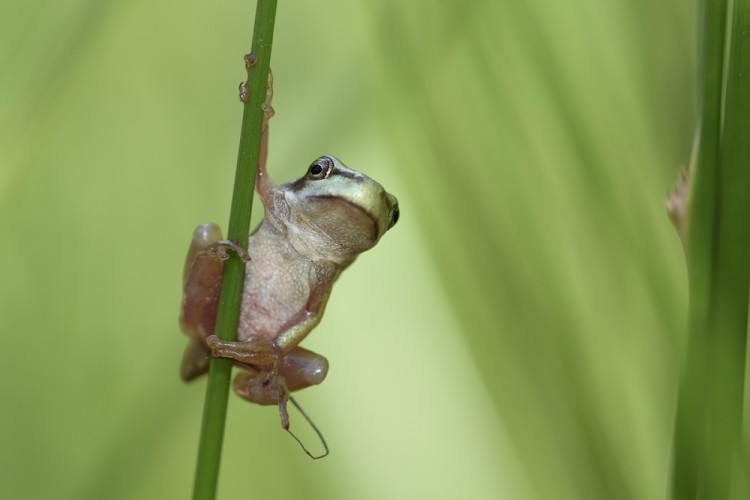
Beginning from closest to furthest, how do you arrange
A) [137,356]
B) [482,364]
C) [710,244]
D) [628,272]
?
[710,244] → [628,272] → [482,364] → [137,356]

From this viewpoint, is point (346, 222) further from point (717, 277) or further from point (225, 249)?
point (717, 277)

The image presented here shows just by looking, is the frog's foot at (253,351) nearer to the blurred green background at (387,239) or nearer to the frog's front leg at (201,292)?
the frog's front leg at (201,292)

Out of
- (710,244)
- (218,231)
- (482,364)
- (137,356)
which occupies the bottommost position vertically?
(482,364)

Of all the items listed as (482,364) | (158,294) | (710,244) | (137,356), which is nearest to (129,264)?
(158,294)

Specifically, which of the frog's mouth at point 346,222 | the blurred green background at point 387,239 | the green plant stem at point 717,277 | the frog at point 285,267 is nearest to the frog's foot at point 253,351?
the frog at point 285,267

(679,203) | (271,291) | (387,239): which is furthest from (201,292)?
(387,239)

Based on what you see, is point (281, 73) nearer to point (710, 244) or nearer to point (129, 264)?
point (129, 264)

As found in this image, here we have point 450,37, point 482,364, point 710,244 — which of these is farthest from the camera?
point 450,37
